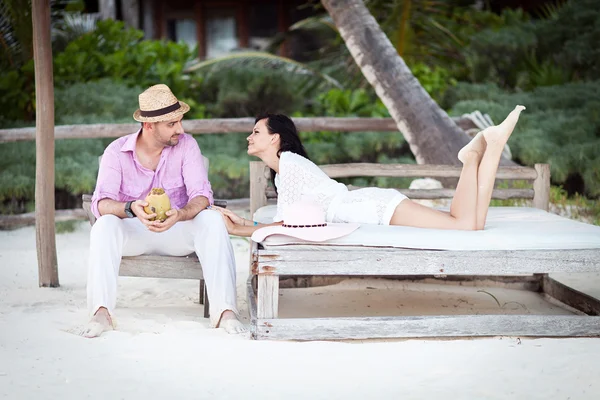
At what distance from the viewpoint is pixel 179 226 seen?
4566 millimetres

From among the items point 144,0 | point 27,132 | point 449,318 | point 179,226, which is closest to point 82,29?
Answer: point 144,0

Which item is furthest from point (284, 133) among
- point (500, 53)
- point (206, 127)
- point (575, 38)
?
point (575, 38)

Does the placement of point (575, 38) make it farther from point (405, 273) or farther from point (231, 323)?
point (231, 323)

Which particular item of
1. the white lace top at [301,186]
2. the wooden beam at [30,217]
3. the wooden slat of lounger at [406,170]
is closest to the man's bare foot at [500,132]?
the white lace top at [301,186]

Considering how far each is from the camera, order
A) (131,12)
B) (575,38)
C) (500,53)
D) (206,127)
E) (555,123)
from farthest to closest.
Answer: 1. (131,12)
2. (500,53)
3. (575,38)
4. (555,123)
5. (206,127)

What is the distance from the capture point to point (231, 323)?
4.21 m

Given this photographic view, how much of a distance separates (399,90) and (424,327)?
3.93 metres

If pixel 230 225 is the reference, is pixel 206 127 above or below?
above

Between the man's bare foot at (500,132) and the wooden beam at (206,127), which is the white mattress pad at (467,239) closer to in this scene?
the man's bare foot at (500,132)

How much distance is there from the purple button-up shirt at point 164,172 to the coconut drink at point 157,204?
1.09 ft

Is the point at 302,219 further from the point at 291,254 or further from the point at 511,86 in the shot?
the point at 511,86

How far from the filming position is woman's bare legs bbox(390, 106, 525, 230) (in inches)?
178

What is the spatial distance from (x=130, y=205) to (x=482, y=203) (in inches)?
74.8

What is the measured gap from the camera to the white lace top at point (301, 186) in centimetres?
463
